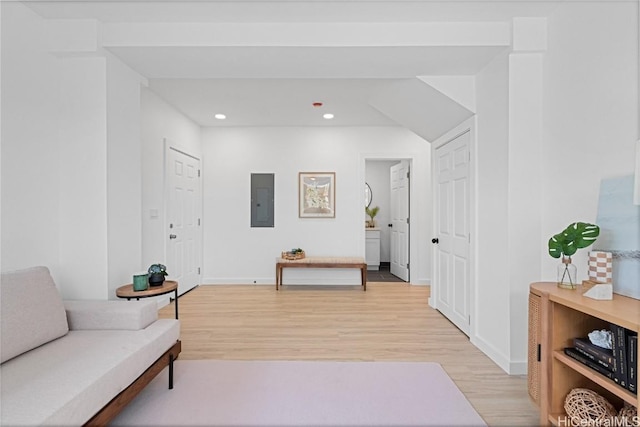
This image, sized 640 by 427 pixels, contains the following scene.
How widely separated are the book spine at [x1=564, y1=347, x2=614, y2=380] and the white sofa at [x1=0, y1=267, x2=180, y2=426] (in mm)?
2205

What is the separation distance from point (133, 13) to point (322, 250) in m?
3.82

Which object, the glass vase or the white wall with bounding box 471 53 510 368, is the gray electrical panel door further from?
the glass vase

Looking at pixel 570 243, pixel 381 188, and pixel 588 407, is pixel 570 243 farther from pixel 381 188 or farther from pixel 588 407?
pixel 381 188

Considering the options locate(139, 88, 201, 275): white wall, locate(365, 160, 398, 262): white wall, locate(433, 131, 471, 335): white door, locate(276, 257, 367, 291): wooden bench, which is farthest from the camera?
locate(365, 160, 398, 262): white wall

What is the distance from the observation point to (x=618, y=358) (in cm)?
144

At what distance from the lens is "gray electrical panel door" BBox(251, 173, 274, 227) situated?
5371 mm

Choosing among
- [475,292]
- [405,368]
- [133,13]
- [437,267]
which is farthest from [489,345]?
[133,13]

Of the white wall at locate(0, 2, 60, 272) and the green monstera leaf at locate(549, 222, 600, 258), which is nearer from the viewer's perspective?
the green monstera leaf at locate(549, 222, 600, 258)

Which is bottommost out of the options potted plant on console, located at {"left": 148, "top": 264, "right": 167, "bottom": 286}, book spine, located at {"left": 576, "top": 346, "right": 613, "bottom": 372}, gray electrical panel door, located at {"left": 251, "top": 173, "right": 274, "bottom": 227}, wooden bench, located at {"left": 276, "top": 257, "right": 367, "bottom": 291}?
wooden bench, located at {"left": 276, "top": 257, "right": 367, "bottom": 291}

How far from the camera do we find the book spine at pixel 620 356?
4.64 feet

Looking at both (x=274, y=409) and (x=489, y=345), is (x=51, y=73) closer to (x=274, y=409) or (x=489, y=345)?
(x=274, y=409)

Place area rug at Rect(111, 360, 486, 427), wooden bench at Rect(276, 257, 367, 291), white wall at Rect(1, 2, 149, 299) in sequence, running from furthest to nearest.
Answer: wooden bench at Rect(276, 257, 367, 291) → white wall at Rect(1, 2, 149, 299) → area rug at Rect(111, 360, 486, 427)

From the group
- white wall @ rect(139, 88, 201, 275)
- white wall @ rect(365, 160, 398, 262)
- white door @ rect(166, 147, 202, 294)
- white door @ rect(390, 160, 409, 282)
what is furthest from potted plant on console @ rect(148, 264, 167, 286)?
white wall @ rect(365, 160, 398, 262)

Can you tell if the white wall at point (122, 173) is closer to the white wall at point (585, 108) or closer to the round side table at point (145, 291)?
the round side table at point (145, 291)
